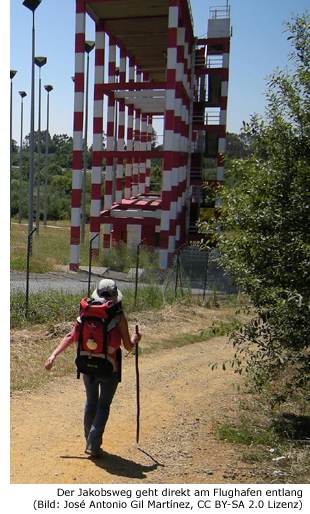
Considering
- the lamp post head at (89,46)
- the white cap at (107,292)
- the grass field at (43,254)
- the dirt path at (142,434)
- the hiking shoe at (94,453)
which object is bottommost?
the grass field at (43,254)

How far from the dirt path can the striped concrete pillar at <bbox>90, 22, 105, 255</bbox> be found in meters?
17.5

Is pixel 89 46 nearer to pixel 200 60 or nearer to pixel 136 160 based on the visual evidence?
pixel 200 60

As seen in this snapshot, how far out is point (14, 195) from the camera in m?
57.2

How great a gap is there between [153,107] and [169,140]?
8757 mm

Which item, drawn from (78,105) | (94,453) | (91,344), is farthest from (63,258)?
(91,344)

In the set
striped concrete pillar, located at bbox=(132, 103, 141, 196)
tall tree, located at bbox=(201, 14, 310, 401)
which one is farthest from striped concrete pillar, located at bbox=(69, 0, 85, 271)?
tall tree, located at bbox=(201, 14, 310, 401)

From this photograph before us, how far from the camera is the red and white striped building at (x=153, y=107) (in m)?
24.2

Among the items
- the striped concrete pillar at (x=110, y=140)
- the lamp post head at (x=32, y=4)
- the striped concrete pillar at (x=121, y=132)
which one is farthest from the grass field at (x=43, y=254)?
the lamp post head at (x=32, y=4)

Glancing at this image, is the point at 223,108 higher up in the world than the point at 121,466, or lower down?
higher up

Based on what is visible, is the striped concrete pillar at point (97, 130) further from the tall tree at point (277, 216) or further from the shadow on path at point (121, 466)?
the shadow on path at point (121, 466)

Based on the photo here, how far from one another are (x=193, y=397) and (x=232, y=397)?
21.4 inches

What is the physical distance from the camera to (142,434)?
20.4 feet

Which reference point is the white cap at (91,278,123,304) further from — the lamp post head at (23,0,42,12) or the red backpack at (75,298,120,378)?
the lamp post head at (23,0,42,12)
